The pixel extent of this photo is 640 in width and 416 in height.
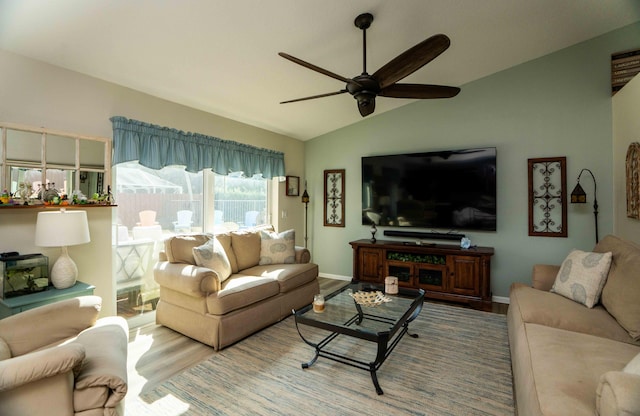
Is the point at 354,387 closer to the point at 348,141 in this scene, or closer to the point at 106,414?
the point at 106,414

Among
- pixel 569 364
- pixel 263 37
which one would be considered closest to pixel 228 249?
pixel 263 37

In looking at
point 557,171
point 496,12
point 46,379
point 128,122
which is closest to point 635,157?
point 557,171

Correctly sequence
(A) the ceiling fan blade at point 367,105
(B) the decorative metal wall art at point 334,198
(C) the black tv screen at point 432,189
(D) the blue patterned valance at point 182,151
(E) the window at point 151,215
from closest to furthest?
1. (A) the ceiling fan blade at point 367,105
2. (D) the blue patterned valance at point 182,151
3. (E) the window at point 151,215
4. (C) the black tv screen at point 432,189
5. (B) the decorative metal wall art at point 334,198

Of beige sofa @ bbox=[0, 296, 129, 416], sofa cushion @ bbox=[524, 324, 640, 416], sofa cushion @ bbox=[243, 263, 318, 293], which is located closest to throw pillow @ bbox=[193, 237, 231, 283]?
sofa cushion @ bbox=[243, 263, 318, 293]

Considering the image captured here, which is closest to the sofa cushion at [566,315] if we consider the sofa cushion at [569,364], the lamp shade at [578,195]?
the sofa cushion at [569,364]

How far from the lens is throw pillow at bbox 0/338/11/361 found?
4.83 feet

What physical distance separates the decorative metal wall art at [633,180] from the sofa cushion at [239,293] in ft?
11.7

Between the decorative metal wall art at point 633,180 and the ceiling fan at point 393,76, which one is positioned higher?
the ceiling fan at point 393,76

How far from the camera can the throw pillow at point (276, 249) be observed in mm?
3854

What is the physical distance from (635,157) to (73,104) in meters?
5.15

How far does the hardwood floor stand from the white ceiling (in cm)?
248

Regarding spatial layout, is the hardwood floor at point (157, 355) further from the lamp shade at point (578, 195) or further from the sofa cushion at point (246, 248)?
the lamp shade at point (578, 195)

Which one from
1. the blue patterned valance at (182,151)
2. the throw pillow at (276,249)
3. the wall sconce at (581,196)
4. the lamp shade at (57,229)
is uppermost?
the blue patterned valance at (182,151)

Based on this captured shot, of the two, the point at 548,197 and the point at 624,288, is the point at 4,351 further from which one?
the point at 548,197
